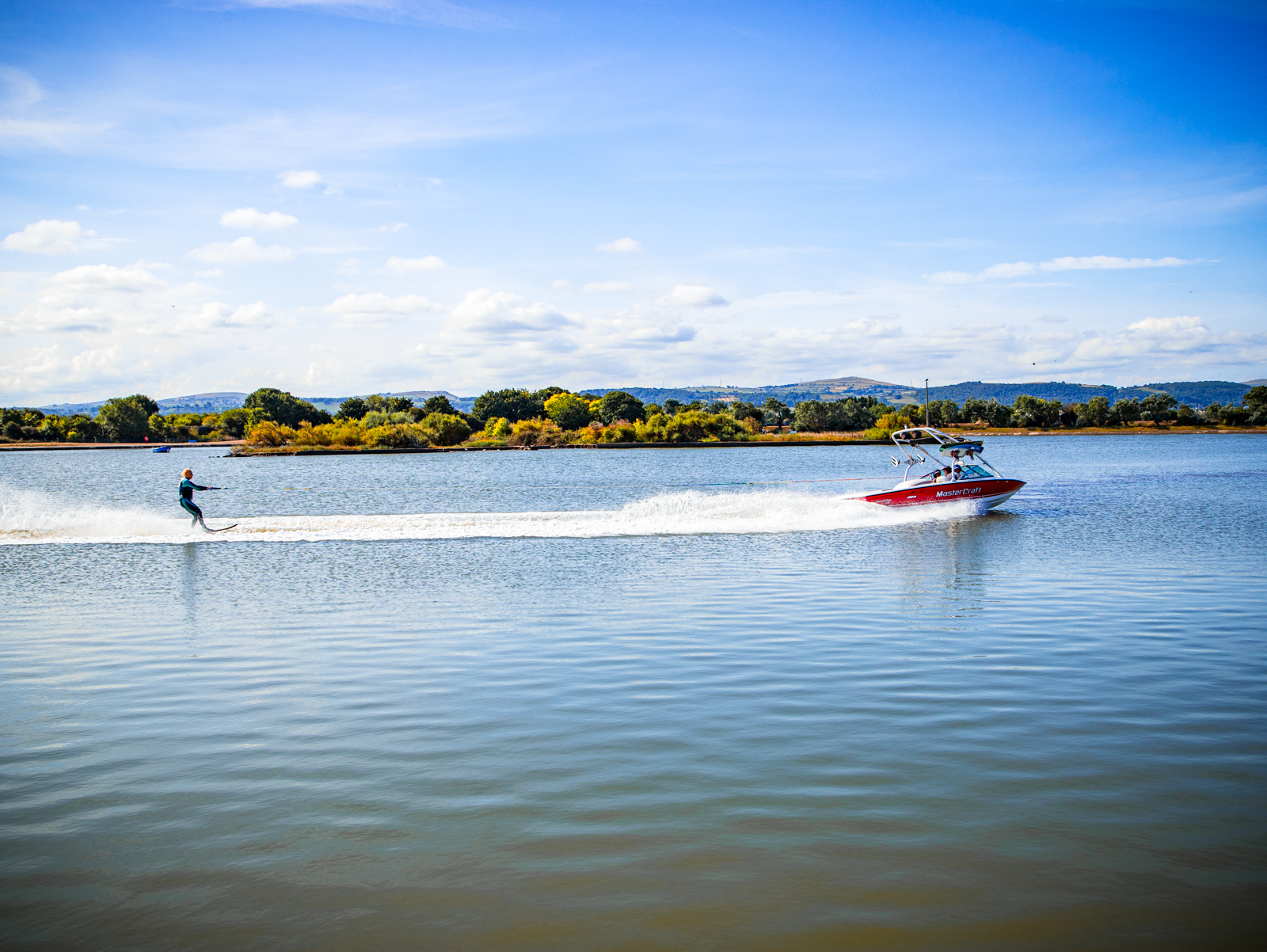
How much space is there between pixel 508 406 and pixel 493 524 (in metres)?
142

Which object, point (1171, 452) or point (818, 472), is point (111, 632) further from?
point (1171, 452)

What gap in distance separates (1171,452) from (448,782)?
102625mm

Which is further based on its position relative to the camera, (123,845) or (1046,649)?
(1046,649)

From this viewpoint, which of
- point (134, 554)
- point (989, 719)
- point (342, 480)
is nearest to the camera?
point (989, 719)

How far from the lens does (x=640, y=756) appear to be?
878cm

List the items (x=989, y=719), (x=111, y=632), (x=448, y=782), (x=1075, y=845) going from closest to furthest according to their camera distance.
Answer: (x=1075, y=845) → (x=448, y=782) → (x=989, y=719) → (x=111, y=632)

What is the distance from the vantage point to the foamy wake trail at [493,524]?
96.6ft

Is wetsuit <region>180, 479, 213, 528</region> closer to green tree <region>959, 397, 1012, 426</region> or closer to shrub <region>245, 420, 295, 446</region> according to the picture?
shrub <region>245, 420, 295, 446</region>

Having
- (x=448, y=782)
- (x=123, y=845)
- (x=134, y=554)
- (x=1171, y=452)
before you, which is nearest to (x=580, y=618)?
(x=448, y=782)

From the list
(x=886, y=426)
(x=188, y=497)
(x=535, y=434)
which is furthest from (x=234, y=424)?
(x=188, y=497)

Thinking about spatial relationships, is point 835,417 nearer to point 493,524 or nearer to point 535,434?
point 535,434

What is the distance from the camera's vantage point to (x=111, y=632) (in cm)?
1544

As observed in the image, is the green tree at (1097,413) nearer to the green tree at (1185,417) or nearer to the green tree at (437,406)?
the green tree at (1185,417)

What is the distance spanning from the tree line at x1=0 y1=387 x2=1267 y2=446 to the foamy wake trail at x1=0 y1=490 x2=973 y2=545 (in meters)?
92.2
